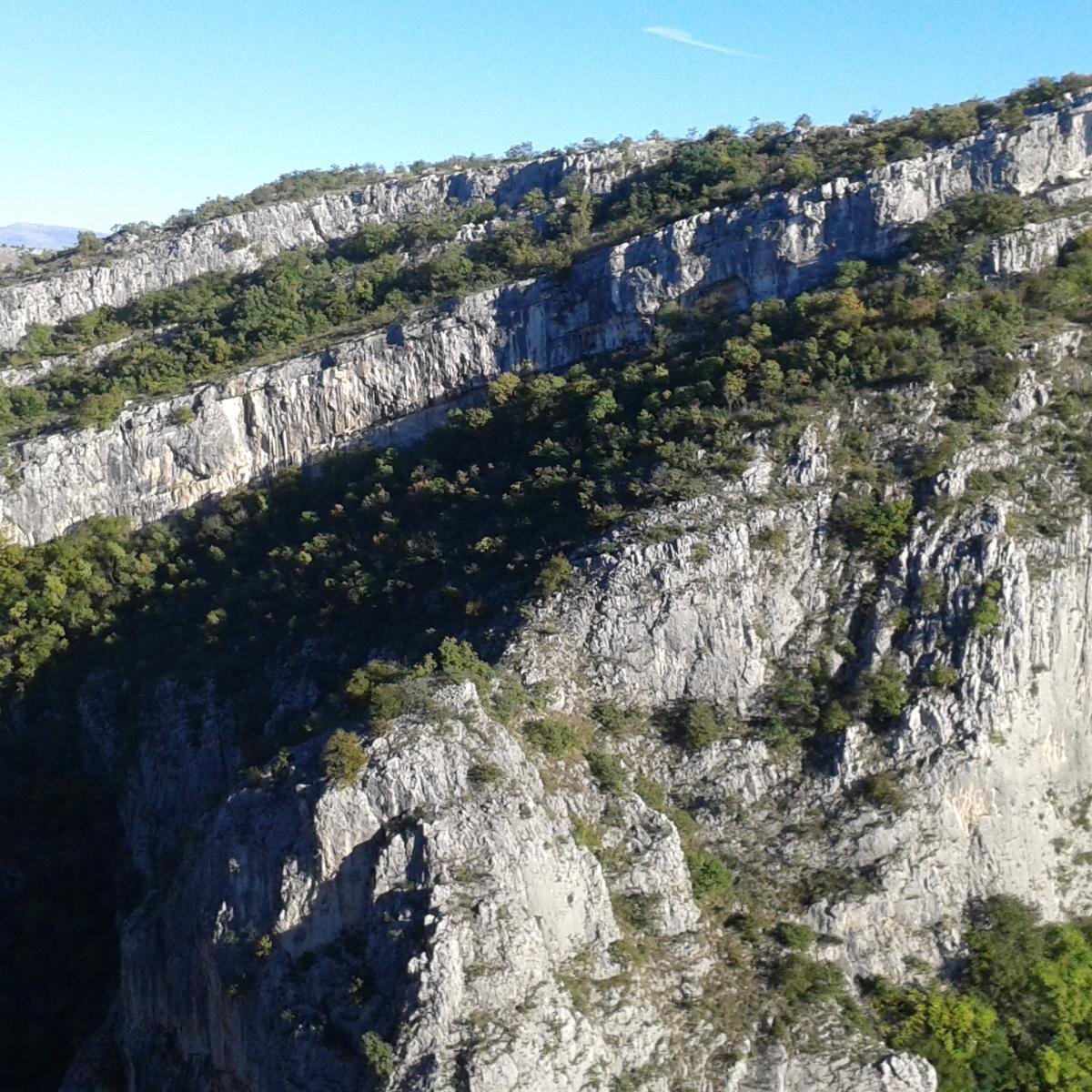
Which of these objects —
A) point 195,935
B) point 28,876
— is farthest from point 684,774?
point 28,876

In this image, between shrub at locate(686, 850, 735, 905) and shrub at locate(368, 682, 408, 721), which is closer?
shrub at locate(368, 682, 408, 721)

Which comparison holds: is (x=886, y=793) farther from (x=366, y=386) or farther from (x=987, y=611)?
(x=366, y=386)

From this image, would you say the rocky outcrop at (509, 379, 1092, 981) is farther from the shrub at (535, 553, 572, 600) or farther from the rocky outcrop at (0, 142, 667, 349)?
the rocky outcrop at (0, 142, 667, 349)

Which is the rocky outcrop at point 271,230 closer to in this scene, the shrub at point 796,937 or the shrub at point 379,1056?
the shrub at point 796,937

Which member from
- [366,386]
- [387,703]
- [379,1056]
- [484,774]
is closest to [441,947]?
[379,1056]

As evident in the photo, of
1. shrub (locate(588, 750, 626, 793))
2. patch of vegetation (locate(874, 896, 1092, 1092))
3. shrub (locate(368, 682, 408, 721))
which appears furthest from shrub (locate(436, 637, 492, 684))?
patch of vegetation (locate(874, 896, 1092, 1092))

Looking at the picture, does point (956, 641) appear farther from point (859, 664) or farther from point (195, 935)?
point (195, 935)
